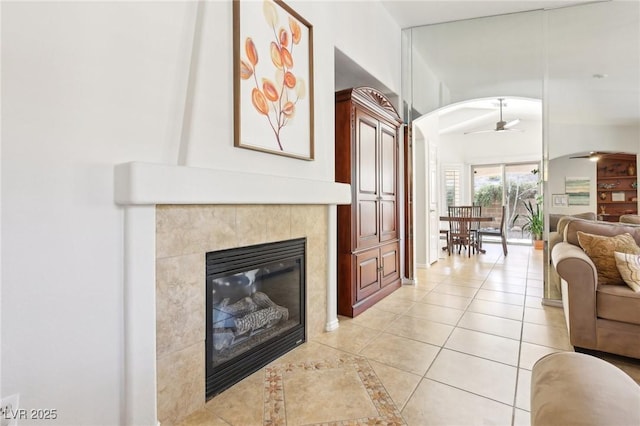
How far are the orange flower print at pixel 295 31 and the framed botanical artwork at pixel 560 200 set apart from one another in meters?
3.19

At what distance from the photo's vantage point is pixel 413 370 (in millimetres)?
2023

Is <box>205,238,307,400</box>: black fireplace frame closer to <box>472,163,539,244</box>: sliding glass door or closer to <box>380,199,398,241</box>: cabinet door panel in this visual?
<box>380,199,398,241</box>: cabinet door panel

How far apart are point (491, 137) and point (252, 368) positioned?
28.6 ft

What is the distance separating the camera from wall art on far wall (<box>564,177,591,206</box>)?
3418 millimetres

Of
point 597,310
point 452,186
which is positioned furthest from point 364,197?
point 452,186

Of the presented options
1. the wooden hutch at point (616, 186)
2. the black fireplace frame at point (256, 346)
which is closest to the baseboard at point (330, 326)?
the black fireplace frame at point (256, 346)

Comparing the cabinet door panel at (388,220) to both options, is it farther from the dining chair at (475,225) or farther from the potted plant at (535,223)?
the dining chair at (475,225)

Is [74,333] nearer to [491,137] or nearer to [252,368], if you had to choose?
[252,368]

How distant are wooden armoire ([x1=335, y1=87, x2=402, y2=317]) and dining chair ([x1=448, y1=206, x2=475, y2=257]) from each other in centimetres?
336

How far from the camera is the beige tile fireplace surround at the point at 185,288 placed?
1.49m

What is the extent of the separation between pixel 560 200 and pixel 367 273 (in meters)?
2.32

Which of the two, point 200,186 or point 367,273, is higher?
point 200,186

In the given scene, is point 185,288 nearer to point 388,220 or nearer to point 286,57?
point 286,57

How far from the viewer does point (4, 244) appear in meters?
1.07
